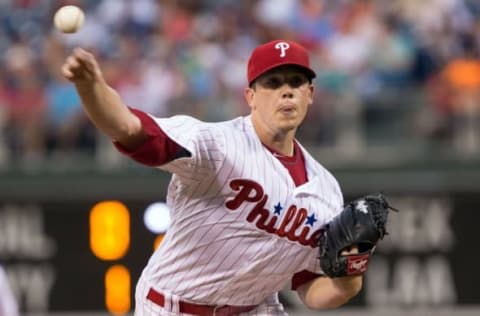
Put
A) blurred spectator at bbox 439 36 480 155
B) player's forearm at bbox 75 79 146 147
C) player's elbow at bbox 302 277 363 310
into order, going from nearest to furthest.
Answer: player's forearm at bbox 75 79 146 147 → player's elbow at bbox 302 277 363 310 → blurred spectator at bbox 439 36 480 155

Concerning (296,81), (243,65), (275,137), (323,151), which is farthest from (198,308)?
(243,65)

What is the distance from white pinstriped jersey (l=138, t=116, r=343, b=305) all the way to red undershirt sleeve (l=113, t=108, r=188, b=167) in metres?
0.36

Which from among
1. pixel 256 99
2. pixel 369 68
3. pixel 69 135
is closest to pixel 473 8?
pixel 369 68

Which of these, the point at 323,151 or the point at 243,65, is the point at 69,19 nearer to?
the point at 323,151

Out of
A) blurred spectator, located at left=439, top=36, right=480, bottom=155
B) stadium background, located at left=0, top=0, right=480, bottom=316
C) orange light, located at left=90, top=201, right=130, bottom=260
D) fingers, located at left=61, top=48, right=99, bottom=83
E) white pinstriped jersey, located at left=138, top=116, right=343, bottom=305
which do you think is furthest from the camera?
blurred spectator, located at left=439, top=36, right=480, bottom=155

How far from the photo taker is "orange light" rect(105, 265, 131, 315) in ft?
32.9

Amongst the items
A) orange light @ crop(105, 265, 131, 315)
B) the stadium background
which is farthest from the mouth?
orange light @ crop(105, 265, 131, 315)

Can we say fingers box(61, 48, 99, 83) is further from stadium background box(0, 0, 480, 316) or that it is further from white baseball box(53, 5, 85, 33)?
stadium background box(0, 0, 480, 316)

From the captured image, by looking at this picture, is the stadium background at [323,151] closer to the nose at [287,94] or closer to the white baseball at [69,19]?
the nose at [287,94]

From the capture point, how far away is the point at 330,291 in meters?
5.47

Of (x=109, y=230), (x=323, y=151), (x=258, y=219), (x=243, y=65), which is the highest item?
(x=243, y=65)

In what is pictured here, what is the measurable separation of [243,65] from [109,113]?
7227mm

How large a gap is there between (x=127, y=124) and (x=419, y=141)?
645 cm

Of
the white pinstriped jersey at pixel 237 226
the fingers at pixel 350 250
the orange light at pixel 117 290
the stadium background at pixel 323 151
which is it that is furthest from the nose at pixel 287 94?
the orange light at pixel 117 290
